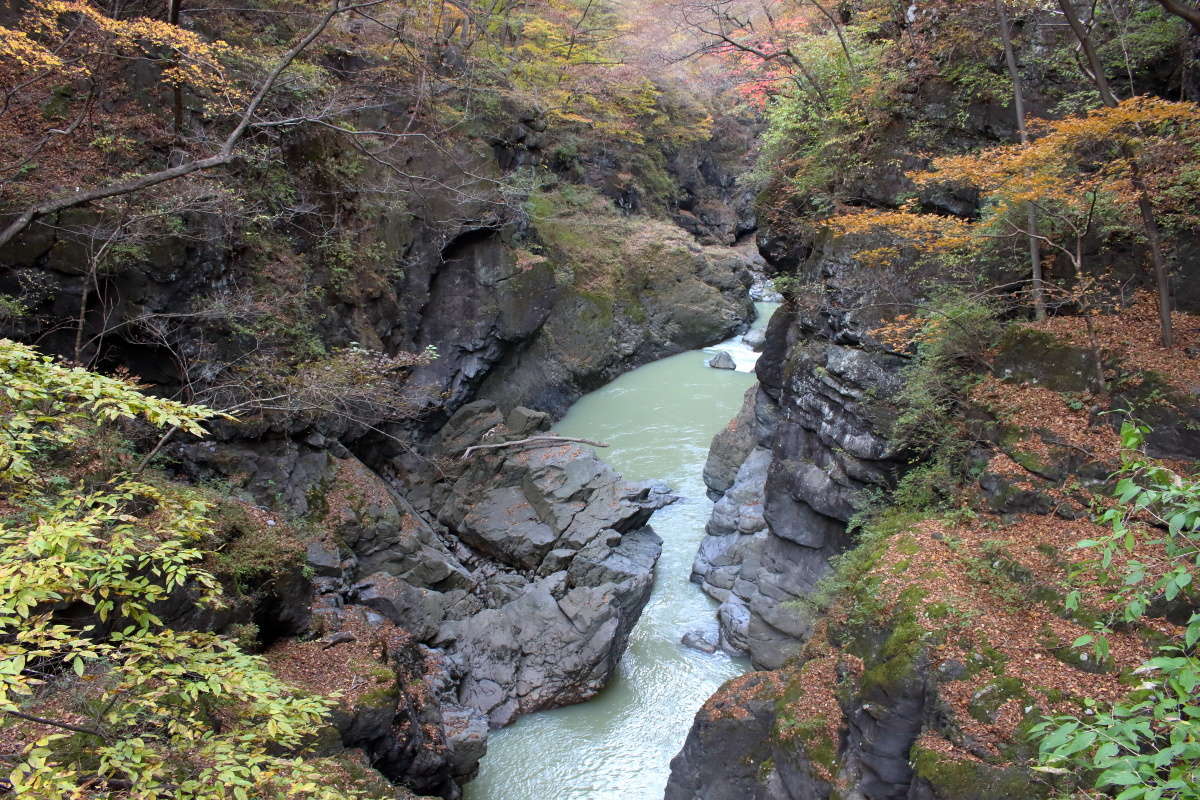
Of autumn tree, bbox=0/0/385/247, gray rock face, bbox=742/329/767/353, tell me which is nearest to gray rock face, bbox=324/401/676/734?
autumn tree, bbox=0/0/385/247

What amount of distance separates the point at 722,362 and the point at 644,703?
51.2ft

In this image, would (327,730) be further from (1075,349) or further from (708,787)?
(1075,349)

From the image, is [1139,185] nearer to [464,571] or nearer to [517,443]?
[517,443]

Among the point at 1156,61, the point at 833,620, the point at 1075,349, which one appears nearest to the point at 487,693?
the point at 833,620

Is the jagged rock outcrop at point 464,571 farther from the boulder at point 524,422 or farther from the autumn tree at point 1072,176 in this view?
the autumn tree at point 1072,176

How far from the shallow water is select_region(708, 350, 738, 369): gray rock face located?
536cm

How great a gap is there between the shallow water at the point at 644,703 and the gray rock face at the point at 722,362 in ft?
17.6

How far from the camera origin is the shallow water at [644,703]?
991 centimetres

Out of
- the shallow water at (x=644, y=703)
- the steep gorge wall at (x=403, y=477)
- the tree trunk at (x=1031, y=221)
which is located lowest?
the shallow water at (x=644, y=703)

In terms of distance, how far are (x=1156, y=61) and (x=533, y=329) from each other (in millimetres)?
14963

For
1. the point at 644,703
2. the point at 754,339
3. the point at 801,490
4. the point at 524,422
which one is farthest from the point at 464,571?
the point at 754,339

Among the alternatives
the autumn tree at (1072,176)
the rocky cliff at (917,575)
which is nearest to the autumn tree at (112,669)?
the rocky cliff at (917,575)

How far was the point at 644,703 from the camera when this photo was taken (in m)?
11.4

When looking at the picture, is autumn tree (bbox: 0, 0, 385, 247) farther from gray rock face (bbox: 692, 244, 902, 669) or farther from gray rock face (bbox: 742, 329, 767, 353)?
gray rock face (bbox: 742, 329, 767, 353)
